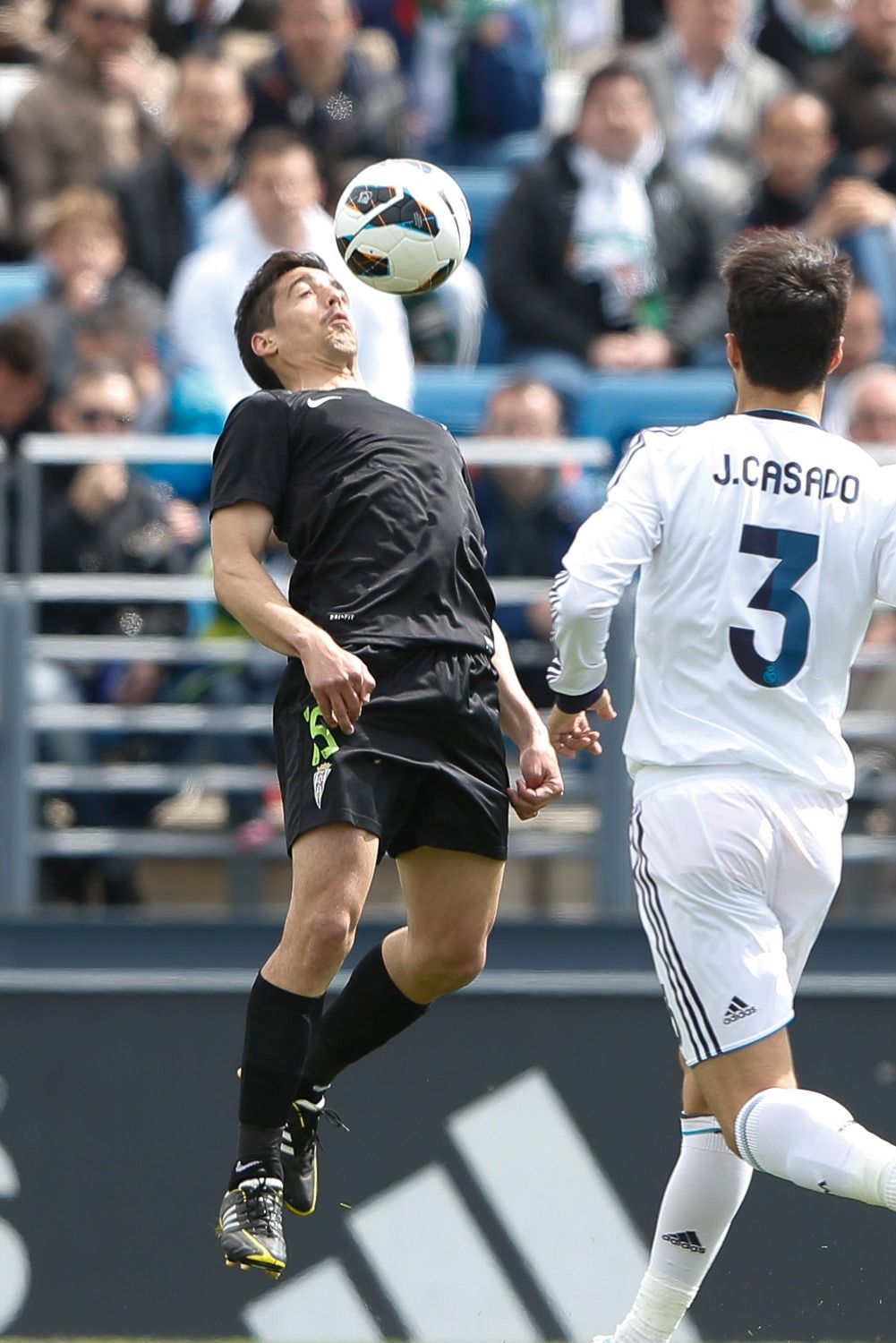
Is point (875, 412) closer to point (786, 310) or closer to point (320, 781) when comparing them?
point (786, 310)

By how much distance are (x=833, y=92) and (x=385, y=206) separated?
5.39 metres

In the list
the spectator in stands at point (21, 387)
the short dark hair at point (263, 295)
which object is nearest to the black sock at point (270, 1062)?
the short dark hair at point (263, 295)

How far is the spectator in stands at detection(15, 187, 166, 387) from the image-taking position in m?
7.89

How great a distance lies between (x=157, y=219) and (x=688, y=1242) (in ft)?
17.8

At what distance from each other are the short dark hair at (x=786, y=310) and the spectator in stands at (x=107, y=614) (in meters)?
2.96

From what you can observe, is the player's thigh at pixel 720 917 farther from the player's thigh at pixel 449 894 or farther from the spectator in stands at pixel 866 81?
the spectator in stands at pixel 866 81

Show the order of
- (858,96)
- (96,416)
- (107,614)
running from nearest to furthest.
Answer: (107,614), (96,416), (858,96)

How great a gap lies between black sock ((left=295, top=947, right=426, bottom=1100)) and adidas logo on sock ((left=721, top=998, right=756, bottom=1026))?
961 mm

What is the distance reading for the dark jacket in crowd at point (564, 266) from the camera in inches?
343

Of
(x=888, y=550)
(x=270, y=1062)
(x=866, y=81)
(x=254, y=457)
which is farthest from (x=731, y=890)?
(x=866, y=81)

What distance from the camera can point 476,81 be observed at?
10133 millimetres

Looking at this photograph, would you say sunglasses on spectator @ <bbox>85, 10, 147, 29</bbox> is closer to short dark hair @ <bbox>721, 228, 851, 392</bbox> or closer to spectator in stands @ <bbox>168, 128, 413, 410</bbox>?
spectator in stands @ <bbox>168, 128, 413, 410</bbox>

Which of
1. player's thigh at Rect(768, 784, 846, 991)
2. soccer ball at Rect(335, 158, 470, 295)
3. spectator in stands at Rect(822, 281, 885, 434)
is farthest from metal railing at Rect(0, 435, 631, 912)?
player's thigh at Rect(768, 784, 846, 991)

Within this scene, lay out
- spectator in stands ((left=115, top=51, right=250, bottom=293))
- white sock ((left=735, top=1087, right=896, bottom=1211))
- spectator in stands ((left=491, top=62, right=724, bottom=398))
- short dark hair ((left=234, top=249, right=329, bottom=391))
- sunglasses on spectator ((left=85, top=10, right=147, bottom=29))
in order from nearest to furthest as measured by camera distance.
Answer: white sock ((left=735, top=1087, right=896, bottom=1211)), short dark hair ((left=234, top=249, right=329, bottom=391)), spectator in stands ((left=491, top=62, right=724, bottom=398)), spectator in stands ((left=115, top=51, right=250, bottom=293)), sunglasses on spectator ((left=85, top=10, right=147, bottom=29))
